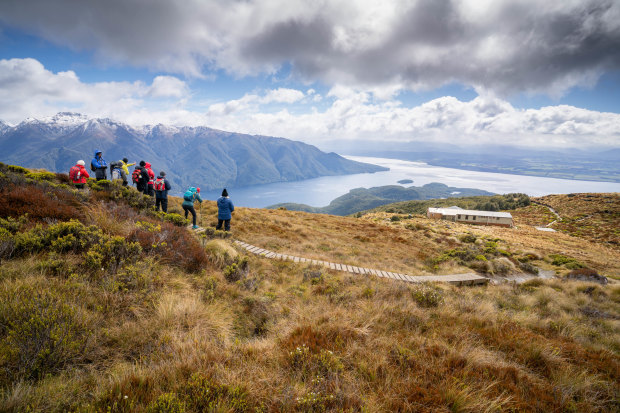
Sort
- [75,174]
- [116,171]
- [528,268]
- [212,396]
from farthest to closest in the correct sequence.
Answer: [528,268] → [116,171] → [75,174] → [212,396]

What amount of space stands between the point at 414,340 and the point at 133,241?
20.1 ft

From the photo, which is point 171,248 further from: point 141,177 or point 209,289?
point 141,177

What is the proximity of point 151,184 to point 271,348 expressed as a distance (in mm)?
12684

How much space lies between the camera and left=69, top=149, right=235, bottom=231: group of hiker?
1009 centimetres

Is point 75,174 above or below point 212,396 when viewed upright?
above

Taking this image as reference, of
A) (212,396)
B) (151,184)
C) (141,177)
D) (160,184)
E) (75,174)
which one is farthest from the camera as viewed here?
(151,184)

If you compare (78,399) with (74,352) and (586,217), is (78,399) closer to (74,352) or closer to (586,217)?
(74,352)

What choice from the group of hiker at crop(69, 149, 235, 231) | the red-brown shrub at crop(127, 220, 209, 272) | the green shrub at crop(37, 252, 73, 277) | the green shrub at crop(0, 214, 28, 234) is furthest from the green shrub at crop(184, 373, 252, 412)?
the group of hiker at crop(69, 149, 235, 231)

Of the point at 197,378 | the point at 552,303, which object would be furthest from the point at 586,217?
the point at 197,378

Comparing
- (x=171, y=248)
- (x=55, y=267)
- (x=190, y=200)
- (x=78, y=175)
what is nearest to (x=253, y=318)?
(x=171, y=248)

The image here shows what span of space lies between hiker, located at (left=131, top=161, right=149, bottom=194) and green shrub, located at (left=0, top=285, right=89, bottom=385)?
10.7 meters

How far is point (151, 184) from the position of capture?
12578 mm

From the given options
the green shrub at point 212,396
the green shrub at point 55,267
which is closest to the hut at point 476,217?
the green shrub at point 212,396

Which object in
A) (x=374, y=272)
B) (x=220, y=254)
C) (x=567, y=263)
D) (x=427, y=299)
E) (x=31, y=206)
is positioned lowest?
(x=567, y=263)
